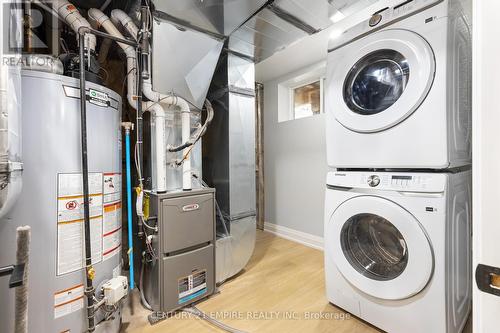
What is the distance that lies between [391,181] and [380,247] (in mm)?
497

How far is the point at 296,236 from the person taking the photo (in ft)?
9.73

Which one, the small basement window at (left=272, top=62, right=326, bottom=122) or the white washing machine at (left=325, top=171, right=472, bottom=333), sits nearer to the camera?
the white washing machine at (left=325, top=171, right=472, bottom=333)

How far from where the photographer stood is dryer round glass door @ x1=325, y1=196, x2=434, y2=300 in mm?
1151

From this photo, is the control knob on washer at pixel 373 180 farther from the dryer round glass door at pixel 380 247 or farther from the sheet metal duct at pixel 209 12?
the sheet metal duct at pixel 209 12

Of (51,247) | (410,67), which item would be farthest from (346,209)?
(51,247)

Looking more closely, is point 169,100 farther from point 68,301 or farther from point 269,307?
point 269,307

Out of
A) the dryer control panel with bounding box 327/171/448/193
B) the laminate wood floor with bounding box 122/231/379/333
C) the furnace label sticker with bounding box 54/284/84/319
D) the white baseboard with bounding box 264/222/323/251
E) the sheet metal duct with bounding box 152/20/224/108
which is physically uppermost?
the sheet metal duct with bounding box 152/20/224/108

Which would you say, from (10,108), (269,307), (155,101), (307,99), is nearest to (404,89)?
(155,101)

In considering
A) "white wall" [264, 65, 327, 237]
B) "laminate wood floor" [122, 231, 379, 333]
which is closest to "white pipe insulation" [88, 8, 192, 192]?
"laminate wood floor" [122, 231, 379, 333]

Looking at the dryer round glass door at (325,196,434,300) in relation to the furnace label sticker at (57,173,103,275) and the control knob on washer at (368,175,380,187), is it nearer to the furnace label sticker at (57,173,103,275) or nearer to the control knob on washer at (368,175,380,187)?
the control knob on washer at (368,175,380,187)

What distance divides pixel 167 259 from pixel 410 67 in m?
1.86

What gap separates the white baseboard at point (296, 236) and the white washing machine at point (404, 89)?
154 centimetres

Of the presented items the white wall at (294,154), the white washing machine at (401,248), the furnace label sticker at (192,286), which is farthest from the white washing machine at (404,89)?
the furnace label sticker at (192,286)

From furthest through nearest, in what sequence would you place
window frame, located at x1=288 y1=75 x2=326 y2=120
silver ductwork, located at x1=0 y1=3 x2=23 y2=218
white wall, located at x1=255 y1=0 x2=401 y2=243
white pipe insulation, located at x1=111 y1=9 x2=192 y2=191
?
window frame, located at x1=288 y1=75 x2=326 y2=120 < white wall, located at x1=255 y1=0 x2=401 y2=243 < white pipe insulation, located at x1=111 y1=9 x2=192 y2=191 < silver ductwork, located at x1=0 y1=3 x2=23 y2=218
